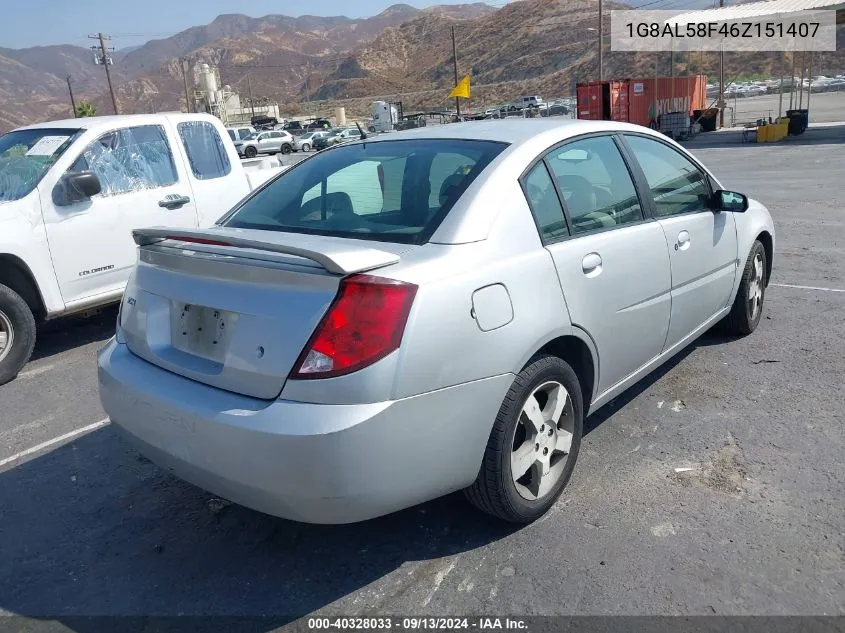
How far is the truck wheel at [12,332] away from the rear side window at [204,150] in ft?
6.45

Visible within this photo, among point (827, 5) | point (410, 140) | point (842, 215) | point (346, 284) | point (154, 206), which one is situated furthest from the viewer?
point (827, 5)

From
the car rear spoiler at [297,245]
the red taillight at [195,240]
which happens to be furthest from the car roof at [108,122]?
the red taillight at [195,240]

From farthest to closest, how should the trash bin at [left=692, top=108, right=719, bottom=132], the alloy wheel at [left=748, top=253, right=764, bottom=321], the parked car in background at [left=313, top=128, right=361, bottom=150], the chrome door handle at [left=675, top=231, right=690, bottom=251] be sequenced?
the parked car in background at [left=313, top=128, right=361, bottom=150]
the trash bin at [left=692, top=108, right=719, bottom=132]
the alloy wheel at [left=748, top=253, right=764, bottom=321]
the chrome door handle at [left=675, top=231, right=690, bottom=251]

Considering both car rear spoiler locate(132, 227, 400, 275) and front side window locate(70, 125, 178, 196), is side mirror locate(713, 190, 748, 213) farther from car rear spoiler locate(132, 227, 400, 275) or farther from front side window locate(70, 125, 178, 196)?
front side window locate(70, 125, 178, 196)

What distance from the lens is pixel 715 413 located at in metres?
4.12

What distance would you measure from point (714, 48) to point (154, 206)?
99.4 feet

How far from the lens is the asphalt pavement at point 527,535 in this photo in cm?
271

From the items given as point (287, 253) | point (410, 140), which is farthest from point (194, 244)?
point (410, 140)

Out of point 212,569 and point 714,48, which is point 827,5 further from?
point 212,569

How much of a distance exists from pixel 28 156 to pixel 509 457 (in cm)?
511

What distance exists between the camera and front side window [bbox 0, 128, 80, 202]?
5.74 metres

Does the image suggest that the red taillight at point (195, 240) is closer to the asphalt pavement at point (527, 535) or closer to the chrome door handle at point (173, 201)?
the asphalt pavement at point (527, 535)

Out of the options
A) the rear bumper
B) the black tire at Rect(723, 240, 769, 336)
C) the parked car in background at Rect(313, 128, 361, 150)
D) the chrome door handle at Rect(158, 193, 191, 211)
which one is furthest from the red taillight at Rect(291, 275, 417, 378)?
the parked car in background at Rect(313, 128, 361, 150)

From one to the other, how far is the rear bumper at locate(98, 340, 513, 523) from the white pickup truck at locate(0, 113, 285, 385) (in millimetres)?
3316
